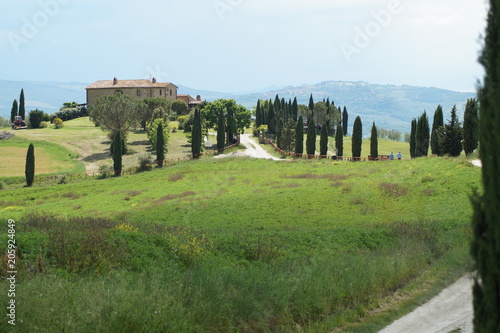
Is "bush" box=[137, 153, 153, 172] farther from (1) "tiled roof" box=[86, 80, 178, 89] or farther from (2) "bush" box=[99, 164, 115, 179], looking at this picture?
(1) "tiled roof" box=[86, 80, 178, 89]

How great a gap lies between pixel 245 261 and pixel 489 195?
9145 mm

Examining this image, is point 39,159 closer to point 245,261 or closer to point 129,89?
point 245,261

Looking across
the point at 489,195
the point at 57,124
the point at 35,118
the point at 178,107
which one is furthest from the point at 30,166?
the point at 178,107

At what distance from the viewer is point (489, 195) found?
570 centimetres

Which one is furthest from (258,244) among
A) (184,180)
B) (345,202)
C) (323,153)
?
(323,153)

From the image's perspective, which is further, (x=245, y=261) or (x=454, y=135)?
(x=454, y=135)

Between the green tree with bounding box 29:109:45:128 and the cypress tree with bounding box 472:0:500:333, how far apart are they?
99321 mm

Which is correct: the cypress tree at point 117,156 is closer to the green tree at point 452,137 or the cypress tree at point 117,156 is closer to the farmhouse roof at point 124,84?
the green tree at point 452,137

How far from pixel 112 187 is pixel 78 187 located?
141 inches

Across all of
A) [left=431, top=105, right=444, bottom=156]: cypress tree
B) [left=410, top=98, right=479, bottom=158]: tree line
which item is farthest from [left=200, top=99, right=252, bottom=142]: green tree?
[left=431, top=105, right=444, bottom=156]: cypress tree

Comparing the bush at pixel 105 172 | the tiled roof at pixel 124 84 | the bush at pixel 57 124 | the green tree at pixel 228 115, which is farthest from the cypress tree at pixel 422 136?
the tiled roof at pixel 124 84

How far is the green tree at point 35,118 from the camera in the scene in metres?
93.2

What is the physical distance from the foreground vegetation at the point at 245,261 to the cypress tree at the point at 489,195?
4.95 meters

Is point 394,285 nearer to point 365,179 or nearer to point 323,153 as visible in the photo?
point 365,179
